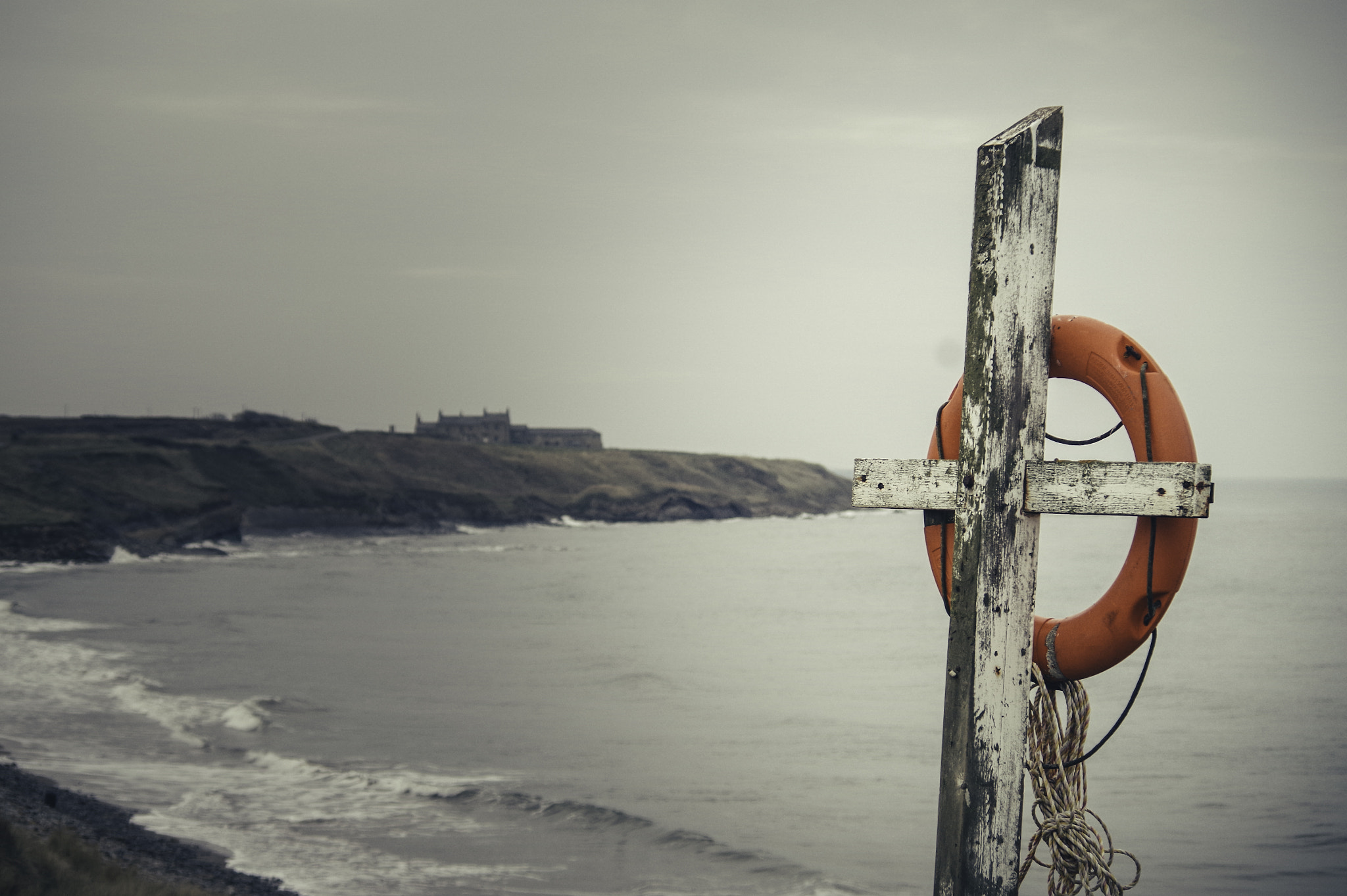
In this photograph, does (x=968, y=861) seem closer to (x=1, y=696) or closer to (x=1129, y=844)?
(x=1129, y=844)

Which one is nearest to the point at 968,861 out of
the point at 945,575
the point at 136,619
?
the point at 945,575

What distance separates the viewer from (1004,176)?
253cm

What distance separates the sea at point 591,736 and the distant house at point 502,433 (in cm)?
9000

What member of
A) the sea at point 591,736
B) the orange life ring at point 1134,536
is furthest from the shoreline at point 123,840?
the orange life ring at point 1134,536

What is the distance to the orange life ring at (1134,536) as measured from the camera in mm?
2660

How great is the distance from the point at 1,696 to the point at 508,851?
328 inches

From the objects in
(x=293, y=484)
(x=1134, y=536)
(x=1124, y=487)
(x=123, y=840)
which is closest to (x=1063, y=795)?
(x=1134, y=536)

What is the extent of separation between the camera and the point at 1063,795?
2887mm

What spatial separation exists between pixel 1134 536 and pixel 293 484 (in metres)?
59.6

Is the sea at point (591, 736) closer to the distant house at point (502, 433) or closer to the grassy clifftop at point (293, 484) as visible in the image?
the grassy clifftop at point (293, 484)

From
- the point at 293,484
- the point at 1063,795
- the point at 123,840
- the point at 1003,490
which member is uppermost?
the point at 1003,490

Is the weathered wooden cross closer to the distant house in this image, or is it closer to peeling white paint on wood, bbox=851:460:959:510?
peeling white paint on wood, bbox=851:460:959:510

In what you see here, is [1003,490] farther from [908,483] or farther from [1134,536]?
[1134,536]

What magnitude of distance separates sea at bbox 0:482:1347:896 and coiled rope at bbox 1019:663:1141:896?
561 centimetres
